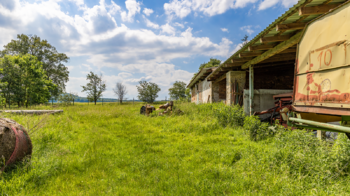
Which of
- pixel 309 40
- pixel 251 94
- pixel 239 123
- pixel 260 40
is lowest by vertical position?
pixel 239 123

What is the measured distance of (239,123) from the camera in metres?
7.09

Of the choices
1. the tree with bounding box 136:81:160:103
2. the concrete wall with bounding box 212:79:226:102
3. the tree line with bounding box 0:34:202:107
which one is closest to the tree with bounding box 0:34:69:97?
the tree line with bounding box 0:34:202:107

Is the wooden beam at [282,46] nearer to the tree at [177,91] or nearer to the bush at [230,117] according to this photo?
the bush at [230,117]

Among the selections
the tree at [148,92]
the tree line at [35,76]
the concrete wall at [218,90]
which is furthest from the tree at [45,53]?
the concrete wall at [218,90]

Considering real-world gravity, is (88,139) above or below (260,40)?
below

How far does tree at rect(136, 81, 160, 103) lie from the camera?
128 ft

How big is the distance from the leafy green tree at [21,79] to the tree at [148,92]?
2062 centimetres

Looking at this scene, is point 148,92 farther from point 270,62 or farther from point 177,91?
point 270,62

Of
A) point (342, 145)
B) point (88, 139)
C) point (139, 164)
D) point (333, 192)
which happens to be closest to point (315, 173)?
point (333, 192)

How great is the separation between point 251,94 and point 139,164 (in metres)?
6.23

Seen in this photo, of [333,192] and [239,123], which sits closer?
[333,192]

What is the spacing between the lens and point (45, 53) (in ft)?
87.4

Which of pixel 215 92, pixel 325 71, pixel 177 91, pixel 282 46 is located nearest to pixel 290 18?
pixel 282 46

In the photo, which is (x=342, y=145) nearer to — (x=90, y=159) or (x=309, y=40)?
(x=309, y=40)
